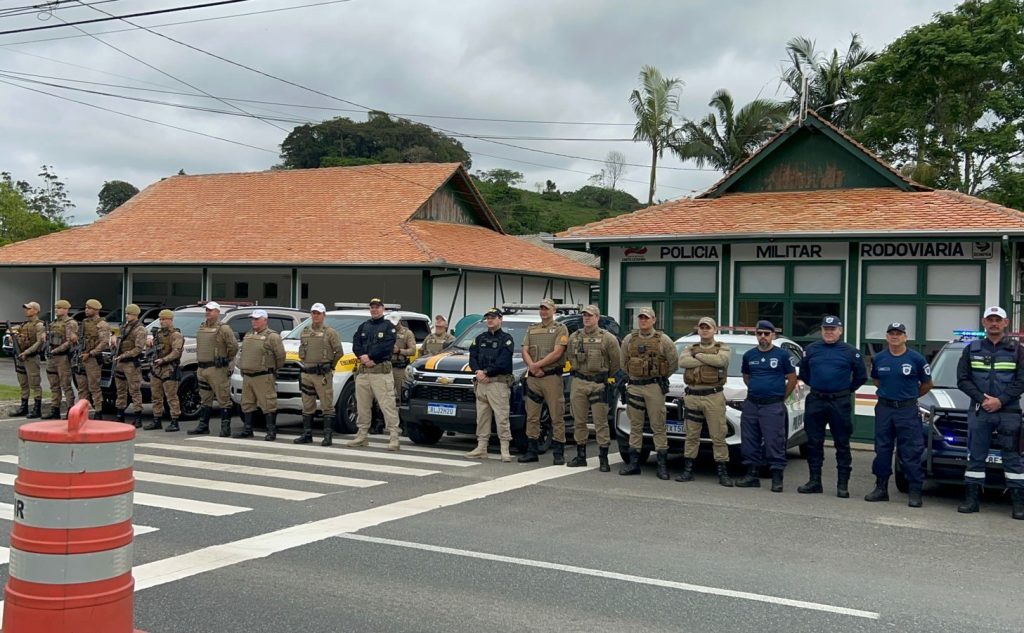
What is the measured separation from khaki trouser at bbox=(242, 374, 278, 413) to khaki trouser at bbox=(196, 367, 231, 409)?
17.2 inches

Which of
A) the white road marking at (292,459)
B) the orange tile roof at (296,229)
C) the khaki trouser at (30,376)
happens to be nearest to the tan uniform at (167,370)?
the white road marking at (292,459)

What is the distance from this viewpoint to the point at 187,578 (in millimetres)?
6242

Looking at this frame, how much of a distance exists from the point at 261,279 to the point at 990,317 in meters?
27.0

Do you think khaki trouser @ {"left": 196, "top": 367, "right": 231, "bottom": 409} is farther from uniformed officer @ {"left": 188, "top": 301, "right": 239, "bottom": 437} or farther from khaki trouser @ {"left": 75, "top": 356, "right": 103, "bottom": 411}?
khaki trouser @ {"left": 75, "top": 356, "right": 103, "bottom": 411}

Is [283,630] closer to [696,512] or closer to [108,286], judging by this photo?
[696,512]

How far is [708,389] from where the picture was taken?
10.7 metres

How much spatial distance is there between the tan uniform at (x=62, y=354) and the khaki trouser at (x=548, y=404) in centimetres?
782

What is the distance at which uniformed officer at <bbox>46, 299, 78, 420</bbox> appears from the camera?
15.1m

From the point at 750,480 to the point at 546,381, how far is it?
276 centimetres

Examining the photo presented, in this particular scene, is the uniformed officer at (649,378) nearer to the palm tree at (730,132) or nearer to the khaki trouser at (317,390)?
the khaki trouser at (317,390)

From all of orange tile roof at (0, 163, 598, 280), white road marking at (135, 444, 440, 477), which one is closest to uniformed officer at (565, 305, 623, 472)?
white road marking at (135, 444, 440, 477)

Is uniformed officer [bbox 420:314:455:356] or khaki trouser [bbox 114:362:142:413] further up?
uniformed officer [bbox 420:314:455:356]

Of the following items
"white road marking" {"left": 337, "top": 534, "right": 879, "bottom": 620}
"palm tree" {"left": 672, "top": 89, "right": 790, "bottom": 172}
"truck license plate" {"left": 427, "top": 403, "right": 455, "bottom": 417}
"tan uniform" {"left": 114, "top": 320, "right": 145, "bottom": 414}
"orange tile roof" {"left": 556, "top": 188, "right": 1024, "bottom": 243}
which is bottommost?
"white road marking" {"left": 337, "top": 534, "right": 879, "bottom": 620}

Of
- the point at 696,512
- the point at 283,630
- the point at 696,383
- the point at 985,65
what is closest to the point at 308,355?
the point at 696,383
